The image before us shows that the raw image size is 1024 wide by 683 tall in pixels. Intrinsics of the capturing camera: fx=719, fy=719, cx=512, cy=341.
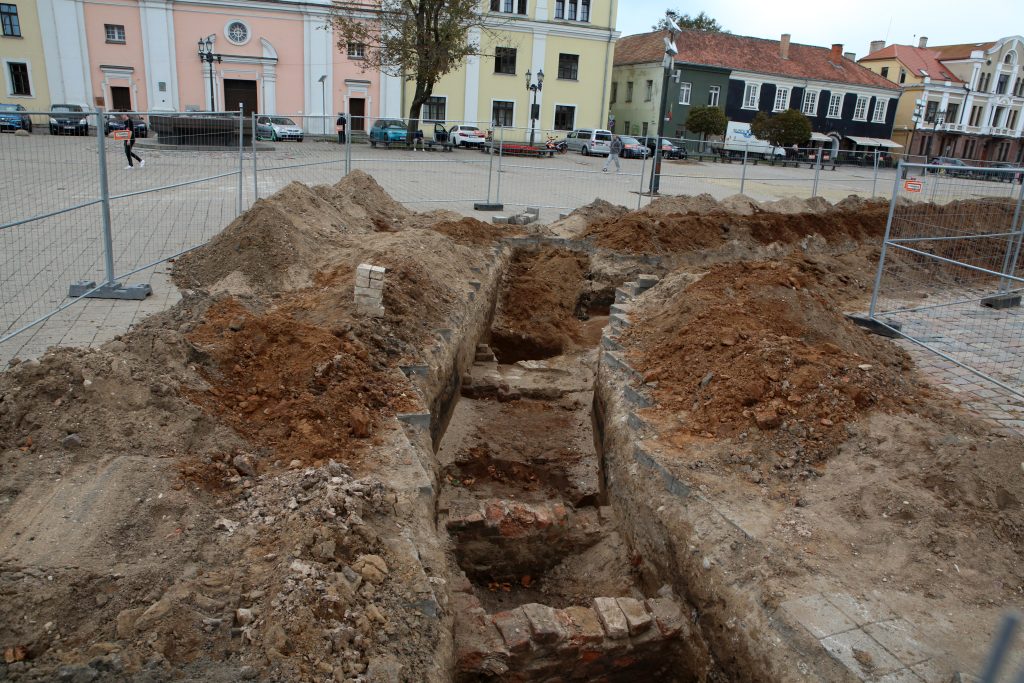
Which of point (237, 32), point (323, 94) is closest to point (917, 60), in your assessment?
point (323, 94)

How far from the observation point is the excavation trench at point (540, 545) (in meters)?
4.39

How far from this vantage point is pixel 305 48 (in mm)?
37219

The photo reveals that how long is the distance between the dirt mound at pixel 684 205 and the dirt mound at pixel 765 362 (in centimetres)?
642

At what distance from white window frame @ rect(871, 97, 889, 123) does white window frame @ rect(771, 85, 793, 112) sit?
8.12 m

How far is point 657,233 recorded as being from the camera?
40.6 feet

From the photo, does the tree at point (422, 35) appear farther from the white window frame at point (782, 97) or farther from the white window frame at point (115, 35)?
the white window frame at point (782, 97)

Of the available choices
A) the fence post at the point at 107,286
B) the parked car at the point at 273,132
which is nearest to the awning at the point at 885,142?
the parked car at the point at 273,132

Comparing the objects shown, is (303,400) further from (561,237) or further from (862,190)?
(862,190)

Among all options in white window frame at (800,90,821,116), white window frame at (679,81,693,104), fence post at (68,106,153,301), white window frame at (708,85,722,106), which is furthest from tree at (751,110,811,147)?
fence post at (68,106,153,301)

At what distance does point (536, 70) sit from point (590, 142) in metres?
10.1

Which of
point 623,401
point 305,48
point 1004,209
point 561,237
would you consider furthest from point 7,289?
point 305,48

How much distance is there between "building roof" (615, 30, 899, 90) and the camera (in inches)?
1887

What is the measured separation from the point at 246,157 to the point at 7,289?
4.54 metres

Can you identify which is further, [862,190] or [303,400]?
[862,190]
